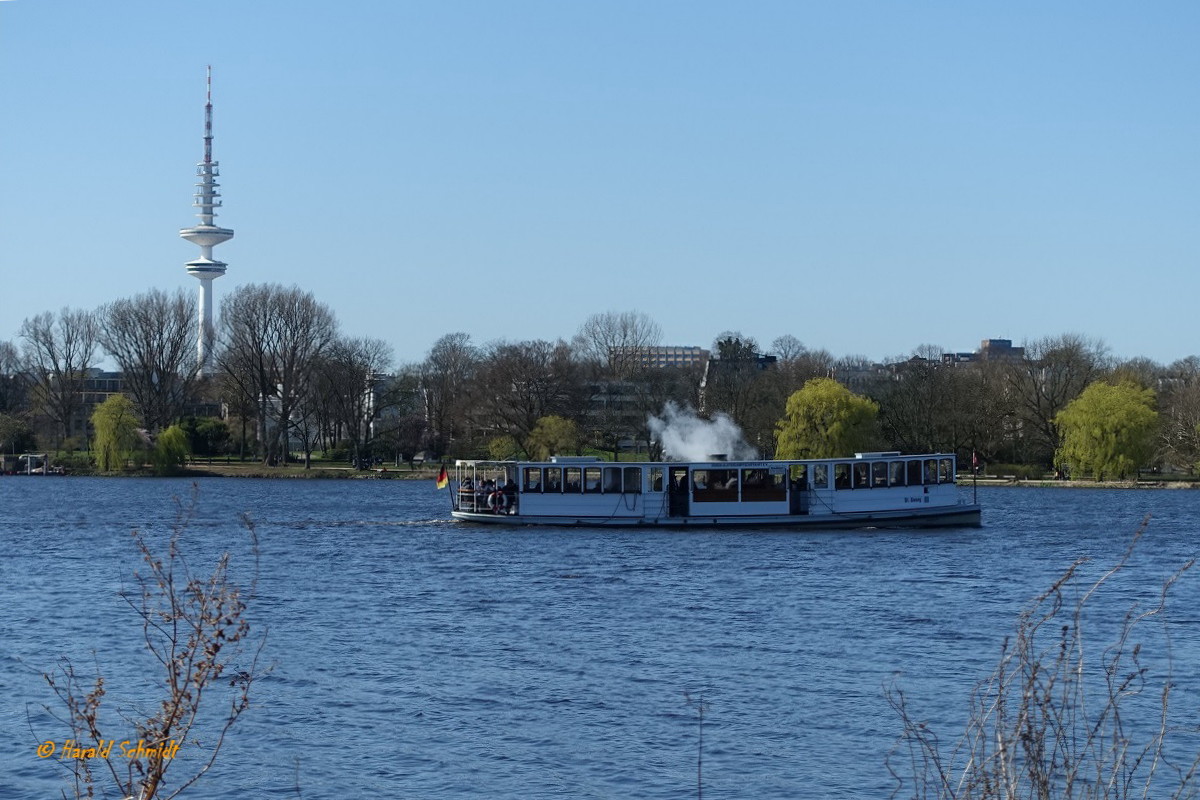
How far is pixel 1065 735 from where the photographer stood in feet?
36.6

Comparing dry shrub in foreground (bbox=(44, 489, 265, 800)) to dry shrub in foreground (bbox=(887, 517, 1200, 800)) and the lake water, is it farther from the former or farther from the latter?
dry shrub in foreground (bbox=(887, 517, 1200, 800))

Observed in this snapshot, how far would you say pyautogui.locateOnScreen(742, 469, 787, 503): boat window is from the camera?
179ft

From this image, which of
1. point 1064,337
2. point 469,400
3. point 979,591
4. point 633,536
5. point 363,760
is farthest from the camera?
point 1064,337

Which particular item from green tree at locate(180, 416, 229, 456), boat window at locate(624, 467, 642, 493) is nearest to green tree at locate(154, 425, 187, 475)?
green tree at locate(180, 416, 229, 456)

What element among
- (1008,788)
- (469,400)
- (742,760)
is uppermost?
(469,400)

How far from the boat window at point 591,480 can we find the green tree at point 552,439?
1677 inches

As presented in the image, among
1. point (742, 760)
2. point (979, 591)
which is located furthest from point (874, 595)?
point (742, 760)

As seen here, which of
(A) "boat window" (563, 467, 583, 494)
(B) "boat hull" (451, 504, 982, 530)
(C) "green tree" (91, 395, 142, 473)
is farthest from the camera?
(C) "green tree" (91, 395, 142, 473)

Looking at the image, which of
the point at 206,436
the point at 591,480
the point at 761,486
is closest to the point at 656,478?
the point at 591,480

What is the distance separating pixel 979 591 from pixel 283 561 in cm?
2076

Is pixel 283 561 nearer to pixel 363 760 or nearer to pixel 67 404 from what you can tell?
pixel 363 760

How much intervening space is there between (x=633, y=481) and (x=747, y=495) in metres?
4.16

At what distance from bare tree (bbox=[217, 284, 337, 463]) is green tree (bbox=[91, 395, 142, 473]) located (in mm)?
7875

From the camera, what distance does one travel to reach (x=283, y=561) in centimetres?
4588
